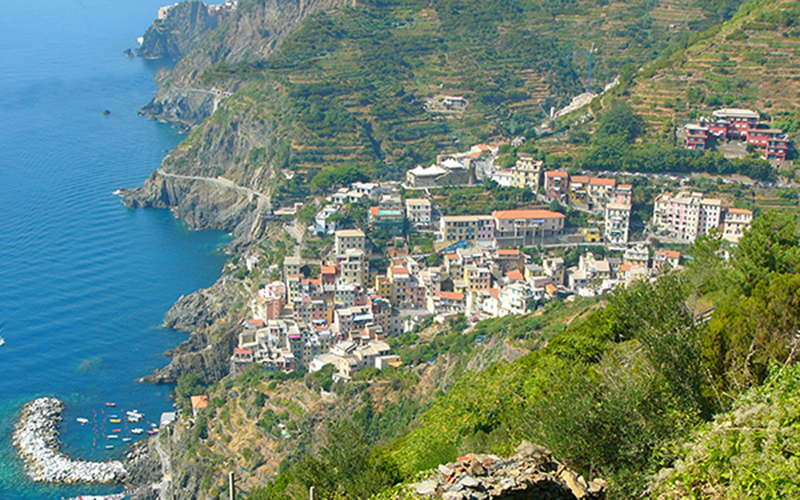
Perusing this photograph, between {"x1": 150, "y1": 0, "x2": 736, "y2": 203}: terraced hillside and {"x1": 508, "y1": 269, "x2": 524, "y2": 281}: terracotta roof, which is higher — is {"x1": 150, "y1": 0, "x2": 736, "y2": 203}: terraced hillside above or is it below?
above

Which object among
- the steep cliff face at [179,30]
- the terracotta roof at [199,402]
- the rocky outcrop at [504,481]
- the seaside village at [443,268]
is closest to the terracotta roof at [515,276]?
the seaside village at [443,268]

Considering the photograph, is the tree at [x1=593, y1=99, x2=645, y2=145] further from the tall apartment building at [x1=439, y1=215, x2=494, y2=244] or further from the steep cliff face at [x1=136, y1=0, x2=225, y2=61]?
the steep cliff face at [x1=136, y1=0, x2=225, y2=61]

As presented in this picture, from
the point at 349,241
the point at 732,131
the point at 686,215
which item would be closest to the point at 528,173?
the point at 686,215

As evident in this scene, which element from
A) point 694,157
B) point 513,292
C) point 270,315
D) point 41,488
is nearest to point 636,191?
point 694,157

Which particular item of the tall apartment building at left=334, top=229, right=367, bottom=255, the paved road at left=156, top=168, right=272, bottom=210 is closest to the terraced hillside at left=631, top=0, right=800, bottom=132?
the tall apartment building at left=334, top=229, right=367, bottom=255

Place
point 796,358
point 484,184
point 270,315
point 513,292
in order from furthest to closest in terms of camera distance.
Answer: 1. point 484,184
2. point 270,315
3. point 513,292
4. point 796,358

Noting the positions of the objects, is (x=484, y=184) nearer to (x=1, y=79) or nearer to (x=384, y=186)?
(x=384, y=186)
